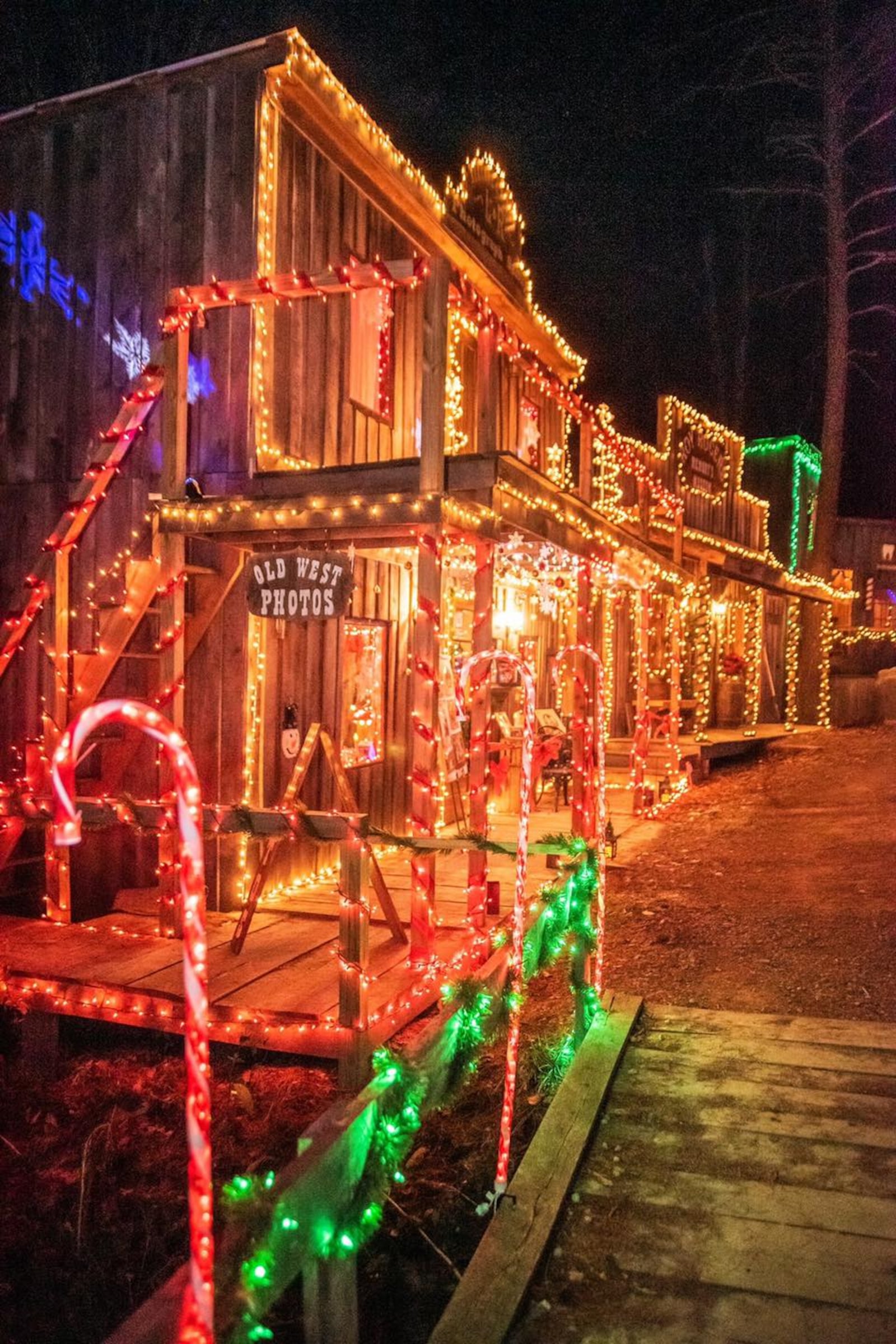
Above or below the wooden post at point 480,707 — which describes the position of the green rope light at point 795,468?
above

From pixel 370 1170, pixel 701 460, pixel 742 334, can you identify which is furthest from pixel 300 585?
pixel 742 334

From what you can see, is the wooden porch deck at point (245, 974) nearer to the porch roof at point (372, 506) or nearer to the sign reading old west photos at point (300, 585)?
the sign reading old west photos at point (300, 585)

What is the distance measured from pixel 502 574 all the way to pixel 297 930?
6.22 metres

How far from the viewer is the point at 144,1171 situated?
4914 mm

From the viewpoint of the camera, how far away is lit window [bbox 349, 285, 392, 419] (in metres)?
9.63

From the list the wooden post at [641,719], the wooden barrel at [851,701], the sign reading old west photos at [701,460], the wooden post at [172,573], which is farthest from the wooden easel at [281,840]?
the wooden barrel at [851,701]

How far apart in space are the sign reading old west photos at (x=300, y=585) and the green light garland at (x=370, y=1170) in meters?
2.27

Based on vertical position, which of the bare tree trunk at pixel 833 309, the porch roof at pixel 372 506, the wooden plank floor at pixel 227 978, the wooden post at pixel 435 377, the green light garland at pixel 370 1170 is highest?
the bare tree trunk at pixel 833 309

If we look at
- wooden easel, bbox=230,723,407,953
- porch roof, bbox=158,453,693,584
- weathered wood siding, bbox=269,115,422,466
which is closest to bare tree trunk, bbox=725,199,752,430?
weathered wood siding, bbox=269,115,422,466

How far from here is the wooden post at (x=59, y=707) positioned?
695 cm

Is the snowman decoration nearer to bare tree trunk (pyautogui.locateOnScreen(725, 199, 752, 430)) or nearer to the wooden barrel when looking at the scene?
the wooden barrel

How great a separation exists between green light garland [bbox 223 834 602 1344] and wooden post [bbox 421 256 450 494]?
262 cm

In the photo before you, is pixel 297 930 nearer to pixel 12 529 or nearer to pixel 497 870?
pixel 497 870

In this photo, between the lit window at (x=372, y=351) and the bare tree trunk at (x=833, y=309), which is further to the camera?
Result: the bare tree trunk at (x=833, y=309)
